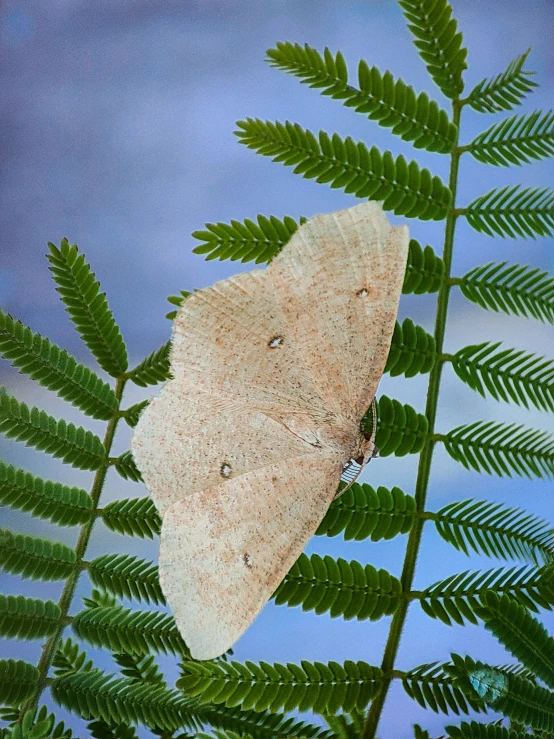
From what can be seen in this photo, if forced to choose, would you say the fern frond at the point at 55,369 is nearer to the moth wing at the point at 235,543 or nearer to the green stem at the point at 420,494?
the moth wing at the point at 235,543

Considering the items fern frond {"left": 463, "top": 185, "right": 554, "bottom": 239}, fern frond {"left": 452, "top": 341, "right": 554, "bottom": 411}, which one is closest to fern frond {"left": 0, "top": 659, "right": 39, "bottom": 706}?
fern frond {"left": 452, "top": 341, "right": 554, "bottom": 411}

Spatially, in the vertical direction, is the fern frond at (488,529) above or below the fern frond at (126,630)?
above

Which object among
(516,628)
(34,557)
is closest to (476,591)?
(516,628)

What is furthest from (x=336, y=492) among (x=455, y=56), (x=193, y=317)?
(x=455, y=56)

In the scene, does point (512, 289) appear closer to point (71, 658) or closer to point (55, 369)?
point (55, 369)

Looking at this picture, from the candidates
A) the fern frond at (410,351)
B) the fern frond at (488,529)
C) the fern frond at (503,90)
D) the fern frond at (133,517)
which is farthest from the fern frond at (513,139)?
the fern frond at (133,517)

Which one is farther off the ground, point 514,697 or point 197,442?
point 197,442

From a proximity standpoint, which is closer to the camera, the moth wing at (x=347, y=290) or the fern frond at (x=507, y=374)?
the moth wing at (x=347, y=290)

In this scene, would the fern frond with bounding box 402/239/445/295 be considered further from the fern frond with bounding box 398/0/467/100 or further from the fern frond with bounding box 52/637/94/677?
the fern frond with bounding box 52/637/94/677
